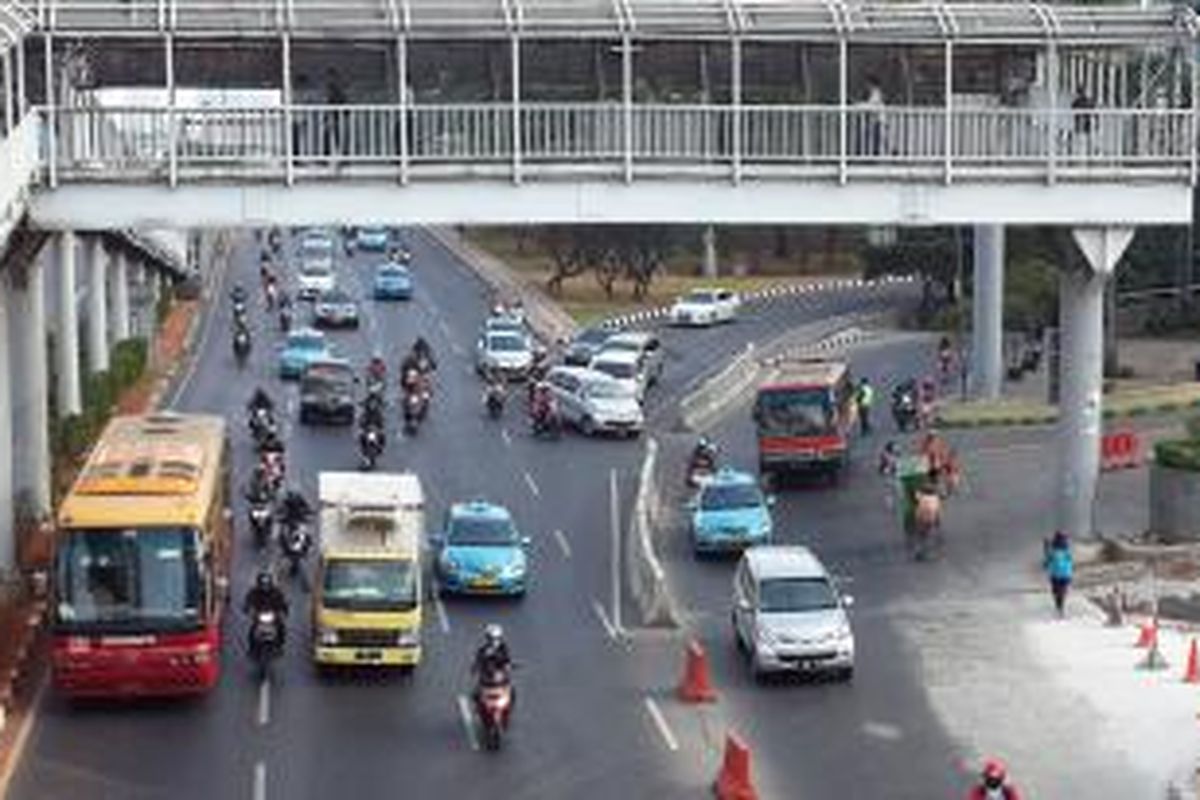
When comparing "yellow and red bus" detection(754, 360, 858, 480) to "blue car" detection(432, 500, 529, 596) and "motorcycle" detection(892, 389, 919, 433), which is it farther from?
"blue car" detection(432, 500, 529, 596)

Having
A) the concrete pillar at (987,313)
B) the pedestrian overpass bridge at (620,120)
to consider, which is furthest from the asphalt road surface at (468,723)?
the concrete pillar at (987,313)

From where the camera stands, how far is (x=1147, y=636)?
121 ft

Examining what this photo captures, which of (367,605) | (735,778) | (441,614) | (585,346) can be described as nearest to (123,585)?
(367,605)

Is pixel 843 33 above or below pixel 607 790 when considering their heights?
above

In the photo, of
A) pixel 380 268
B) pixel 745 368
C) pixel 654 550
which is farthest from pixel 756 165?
pixel 380 268

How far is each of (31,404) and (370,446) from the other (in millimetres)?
9914

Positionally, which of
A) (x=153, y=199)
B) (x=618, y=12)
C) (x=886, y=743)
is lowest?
(x=886, y=743)

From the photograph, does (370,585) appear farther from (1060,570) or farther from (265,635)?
(1060,570)

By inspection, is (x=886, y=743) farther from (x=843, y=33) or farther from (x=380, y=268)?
(x=380, y=268)

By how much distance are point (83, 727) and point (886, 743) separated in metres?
9.78

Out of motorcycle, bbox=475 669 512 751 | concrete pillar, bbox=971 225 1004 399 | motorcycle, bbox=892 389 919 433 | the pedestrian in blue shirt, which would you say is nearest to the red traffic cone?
the pedestrian in blue shirt

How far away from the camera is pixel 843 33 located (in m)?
41.8

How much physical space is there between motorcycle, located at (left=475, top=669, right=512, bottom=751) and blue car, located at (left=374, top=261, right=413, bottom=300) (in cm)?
5779

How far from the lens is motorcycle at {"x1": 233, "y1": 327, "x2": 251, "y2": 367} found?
7106 centimetres
